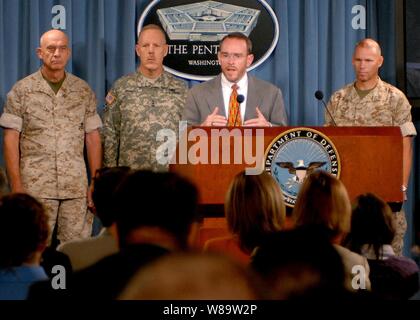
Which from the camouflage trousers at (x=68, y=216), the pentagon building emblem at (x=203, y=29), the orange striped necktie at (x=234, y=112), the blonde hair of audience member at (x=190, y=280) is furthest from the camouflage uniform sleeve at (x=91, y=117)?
the blonde hair of audience member at (x=190, y=280)

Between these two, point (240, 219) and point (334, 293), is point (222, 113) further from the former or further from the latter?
point (334, 293)

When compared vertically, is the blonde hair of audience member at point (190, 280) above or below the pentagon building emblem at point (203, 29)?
below

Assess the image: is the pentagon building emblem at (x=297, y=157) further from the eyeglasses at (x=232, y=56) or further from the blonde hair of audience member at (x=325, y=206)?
the eyeglasses at (x=232, y=56)

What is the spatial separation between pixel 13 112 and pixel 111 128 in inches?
24.5

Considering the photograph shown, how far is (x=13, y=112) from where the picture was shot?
528 centimetres

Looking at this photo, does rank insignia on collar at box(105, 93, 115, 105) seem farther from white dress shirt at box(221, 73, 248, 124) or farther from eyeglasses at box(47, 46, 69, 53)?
white dress shirt at box(221, 73, 248, 124)

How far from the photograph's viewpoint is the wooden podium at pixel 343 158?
3.84 m

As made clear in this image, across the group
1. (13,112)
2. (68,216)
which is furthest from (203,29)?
(68,216)

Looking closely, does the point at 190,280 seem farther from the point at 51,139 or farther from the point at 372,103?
the point at 372,103

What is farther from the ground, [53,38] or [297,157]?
[53,38]

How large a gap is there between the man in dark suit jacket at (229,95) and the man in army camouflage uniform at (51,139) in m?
0.82

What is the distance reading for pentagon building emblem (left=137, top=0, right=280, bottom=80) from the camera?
5980mm

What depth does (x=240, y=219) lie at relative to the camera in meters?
2.98

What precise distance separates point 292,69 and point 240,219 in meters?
3.25
